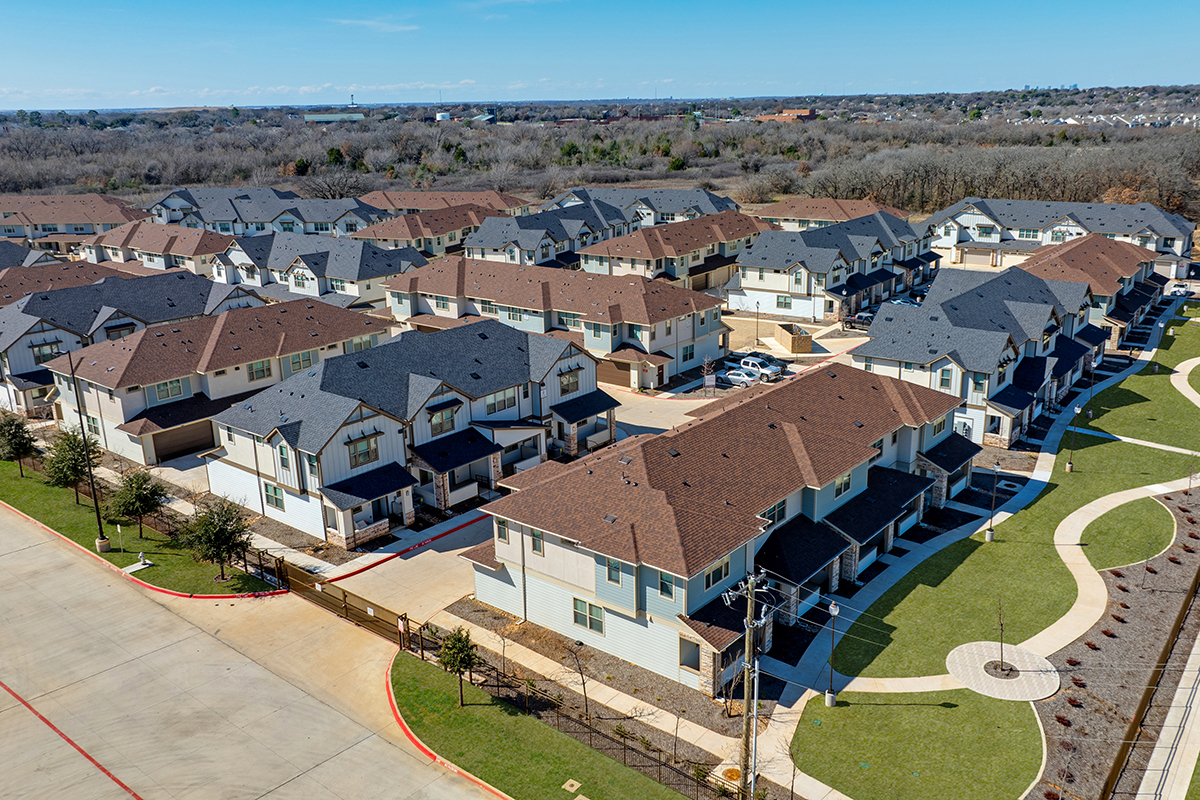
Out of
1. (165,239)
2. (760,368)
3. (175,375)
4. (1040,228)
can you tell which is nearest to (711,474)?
(760,368)

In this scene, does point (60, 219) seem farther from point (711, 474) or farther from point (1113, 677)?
point (1113, 677)

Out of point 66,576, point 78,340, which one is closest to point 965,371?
point 66,576

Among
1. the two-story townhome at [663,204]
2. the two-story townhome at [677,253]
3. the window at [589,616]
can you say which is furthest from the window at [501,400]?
the two-story townhome at [663,204]

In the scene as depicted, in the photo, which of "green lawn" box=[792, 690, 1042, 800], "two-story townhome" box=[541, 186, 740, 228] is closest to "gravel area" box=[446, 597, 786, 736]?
"green lawn" box=[792, 690, 1042, 800]

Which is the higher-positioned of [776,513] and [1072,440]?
[776,513]

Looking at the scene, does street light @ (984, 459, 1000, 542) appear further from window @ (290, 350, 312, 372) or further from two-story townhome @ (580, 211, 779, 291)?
two-story townhome @ (580, 211, 779, 291)

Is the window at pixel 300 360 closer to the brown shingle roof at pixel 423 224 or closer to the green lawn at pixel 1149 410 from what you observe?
the brown shingle roof at pixel 423 224

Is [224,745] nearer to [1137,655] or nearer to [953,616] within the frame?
[953,616]
